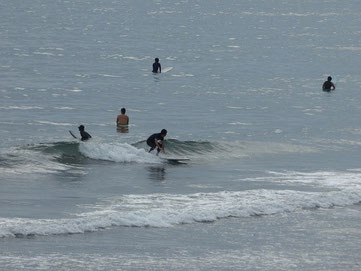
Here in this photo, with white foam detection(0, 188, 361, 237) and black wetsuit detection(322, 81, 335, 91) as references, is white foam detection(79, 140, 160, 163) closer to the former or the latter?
white foam detection(0, 188, 361, 237)

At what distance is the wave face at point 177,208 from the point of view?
2309 centimetres

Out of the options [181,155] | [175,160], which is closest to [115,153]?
[175,160]

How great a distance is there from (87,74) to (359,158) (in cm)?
3328

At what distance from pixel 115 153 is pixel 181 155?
369cm

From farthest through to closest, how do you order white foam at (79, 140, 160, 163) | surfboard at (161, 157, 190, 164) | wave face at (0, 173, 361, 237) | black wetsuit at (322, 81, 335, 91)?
black wetsuit at (322, 81, 335, 91), white foam at (79, 140, 160, 163), surfboard at (161, 157, 190, 164), wave face at (0, 173, 361, 237)

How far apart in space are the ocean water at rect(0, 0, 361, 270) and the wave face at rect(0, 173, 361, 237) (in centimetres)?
6

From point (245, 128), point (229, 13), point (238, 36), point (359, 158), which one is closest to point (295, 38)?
point (238, 36)

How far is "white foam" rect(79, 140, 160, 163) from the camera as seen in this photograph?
117 feet

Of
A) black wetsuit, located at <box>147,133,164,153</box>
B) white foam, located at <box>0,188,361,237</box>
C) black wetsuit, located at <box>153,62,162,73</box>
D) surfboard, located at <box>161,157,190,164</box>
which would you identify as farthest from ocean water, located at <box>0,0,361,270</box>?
black wetsuit, located at <box>153,62,162,73</box>

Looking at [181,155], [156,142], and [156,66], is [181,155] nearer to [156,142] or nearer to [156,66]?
[156,142]

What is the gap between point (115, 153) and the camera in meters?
36.1

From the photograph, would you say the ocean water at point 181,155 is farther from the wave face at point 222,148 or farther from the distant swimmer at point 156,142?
the distant swimmer at point 156,142

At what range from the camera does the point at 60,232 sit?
891 inches

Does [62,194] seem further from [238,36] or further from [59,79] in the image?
[238,36]
